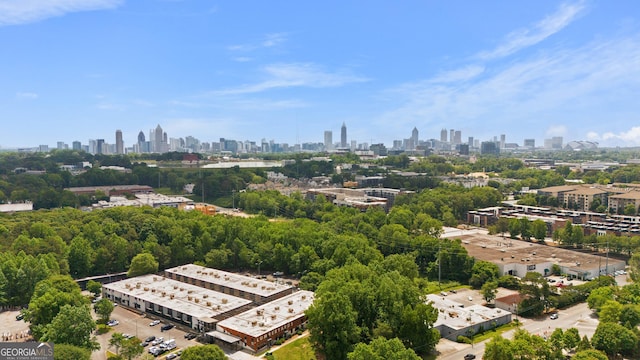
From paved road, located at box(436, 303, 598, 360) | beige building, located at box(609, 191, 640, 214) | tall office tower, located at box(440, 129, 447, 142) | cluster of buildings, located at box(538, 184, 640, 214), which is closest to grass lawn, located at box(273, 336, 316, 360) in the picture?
paved road, located at box(436, 303, 598, 360)

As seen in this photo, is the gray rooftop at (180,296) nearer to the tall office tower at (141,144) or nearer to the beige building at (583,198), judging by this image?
the beige building at (583,198)

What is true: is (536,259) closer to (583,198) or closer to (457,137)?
(583,198)

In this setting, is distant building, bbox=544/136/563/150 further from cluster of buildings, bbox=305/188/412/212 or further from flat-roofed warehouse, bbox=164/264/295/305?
flat-roofed warehouse, bbox=164/264/295/305

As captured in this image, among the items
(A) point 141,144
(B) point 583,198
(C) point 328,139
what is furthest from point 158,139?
(B) point 583,198

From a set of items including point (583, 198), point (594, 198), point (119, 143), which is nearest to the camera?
point (594, 198)

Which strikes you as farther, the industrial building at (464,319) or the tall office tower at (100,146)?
the tall office tower at (100,146)

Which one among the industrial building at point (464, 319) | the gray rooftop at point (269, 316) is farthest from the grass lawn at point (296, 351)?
the industrial building at point (464, 319)

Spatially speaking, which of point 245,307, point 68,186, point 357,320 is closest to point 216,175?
point 68,186
